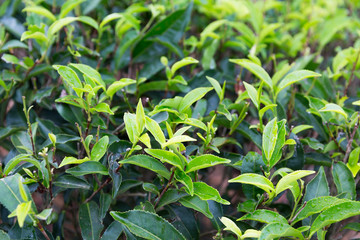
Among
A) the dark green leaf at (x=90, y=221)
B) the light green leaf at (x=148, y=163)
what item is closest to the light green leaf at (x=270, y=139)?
the light green leaf at (x=148, y=163)

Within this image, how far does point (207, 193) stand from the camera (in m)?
1.14

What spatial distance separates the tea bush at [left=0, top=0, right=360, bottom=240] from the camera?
3.72 feet

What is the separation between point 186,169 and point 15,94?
93cm

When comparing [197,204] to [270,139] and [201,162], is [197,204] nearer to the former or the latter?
[201,162]

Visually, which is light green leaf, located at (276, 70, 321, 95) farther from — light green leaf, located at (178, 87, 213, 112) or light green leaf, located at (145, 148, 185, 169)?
light green leaf, located at (145, 148, 185, 169)

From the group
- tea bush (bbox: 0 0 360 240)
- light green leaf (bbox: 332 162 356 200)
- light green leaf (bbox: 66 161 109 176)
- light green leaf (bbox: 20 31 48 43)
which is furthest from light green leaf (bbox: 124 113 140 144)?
light green leaf (bbox: 332 162 356 200)

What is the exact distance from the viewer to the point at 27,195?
1.06 meters

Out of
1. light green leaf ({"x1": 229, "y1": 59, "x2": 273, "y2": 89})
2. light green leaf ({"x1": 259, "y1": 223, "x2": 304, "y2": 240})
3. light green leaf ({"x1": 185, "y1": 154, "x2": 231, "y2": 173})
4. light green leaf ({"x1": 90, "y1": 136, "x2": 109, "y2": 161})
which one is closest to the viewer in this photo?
light green leaf ({"x1": 259, "y1": 223, "x2": 304, "y2": 240})

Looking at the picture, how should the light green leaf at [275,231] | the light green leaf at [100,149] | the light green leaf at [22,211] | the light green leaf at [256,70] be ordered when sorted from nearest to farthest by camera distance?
the light green leaf at [22,211], the light green leaf at [275,231], the light green leaf at [100,149], the light green leaf at [256,70]

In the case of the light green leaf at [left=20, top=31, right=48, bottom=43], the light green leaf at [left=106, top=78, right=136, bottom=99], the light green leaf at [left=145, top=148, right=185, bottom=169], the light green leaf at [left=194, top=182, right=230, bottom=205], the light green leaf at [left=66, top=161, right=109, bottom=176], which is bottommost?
the light green leaf at [left=194, top=182, right=230, bottom=205]

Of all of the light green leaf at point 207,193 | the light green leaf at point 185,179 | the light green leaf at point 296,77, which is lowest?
the light green leaf at point 207,193

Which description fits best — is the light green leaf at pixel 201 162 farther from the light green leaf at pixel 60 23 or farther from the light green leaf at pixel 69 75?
the light green leaf at pixel 60 23

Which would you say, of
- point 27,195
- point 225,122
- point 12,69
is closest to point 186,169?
point 225,122

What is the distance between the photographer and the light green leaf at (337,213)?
1048mm
